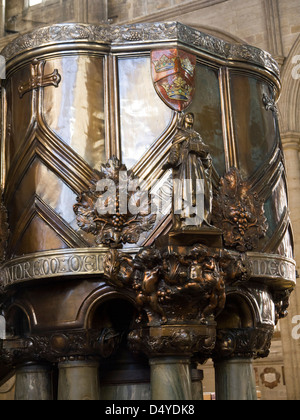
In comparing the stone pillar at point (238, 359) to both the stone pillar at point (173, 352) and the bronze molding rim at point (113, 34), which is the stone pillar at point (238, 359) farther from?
the bronze molding rim at point (113, 34)

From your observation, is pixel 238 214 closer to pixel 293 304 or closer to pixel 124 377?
pixel 124 377

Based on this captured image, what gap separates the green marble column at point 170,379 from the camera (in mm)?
5562

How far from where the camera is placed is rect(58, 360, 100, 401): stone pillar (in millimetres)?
5742

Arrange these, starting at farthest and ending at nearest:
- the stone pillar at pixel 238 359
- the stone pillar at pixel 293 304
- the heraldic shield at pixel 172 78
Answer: the stone pillar at pixel 293 304 → the stone pillar at pixel 238 359 → the heraldic shield at pixel 172 78

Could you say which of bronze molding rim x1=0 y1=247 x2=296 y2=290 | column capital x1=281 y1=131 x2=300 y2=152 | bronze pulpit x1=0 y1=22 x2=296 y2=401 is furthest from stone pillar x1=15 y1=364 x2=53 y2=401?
column capital x1=281 y1=131 x2=300 y2=152

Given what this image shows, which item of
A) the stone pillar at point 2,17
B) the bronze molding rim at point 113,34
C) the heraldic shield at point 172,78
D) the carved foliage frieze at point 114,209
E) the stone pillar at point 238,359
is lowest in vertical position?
the stone pillar at point 238,359

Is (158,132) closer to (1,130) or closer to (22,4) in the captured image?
(1,130)

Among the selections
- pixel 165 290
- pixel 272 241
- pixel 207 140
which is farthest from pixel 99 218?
pixel 272 241

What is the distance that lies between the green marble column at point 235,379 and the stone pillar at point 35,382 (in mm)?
1618

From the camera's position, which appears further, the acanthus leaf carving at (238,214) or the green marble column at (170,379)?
the acanthus leaf carving at (238,214)

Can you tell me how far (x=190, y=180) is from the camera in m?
5.66

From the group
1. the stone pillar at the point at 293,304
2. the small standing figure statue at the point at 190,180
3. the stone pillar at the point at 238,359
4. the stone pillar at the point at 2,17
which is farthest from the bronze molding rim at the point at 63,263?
the stone pillar at the point at 2,17

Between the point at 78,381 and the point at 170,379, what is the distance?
78 cm

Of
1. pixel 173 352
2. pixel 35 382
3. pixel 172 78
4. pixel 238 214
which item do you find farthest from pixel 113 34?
pixel 35 382
